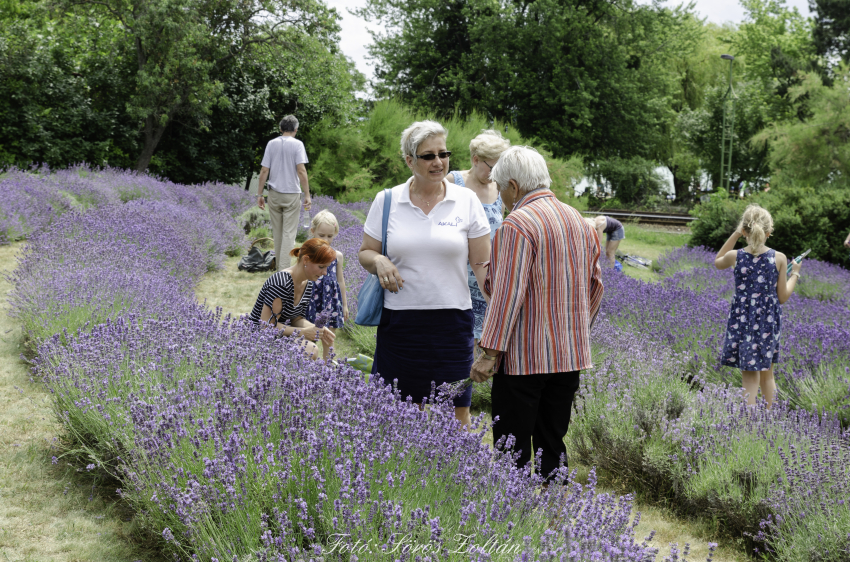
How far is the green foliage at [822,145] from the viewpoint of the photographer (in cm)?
1895

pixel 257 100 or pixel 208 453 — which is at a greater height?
pixel 257 100

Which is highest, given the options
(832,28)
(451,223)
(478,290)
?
(832,28)

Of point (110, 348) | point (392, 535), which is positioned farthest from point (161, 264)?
point (392, 535)

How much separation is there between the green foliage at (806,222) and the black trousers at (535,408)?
503 inches

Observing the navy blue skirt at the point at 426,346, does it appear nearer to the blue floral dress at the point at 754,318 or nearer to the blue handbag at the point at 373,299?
the blue handbag at the point at 373,299

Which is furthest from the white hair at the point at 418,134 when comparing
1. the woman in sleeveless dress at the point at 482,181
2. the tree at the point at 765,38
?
the tree at the point at 765,38

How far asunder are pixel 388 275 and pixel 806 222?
13.8 m

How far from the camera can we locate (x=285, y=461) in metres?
2.31

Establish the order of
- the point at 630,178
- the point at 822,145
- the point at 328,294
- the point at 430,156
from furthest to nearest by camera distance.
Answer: the point at 630,178
the point at 822,145
the point at 328,294
the point at 430,156

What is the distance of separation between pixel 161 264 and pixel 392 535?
528cm

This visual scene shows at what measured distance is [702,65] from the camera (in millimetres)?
41219

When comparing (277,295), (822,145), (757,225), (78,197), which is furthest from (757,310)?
(822,145)

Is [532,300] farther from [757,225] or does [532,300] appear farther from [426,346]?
[757,225]

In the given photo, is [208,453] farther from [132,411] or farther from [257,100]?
[257,100]
